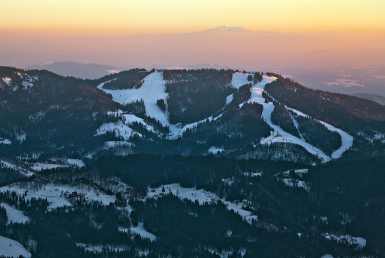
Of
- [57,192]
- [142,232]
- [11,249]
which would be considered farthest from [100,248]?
[57,192]

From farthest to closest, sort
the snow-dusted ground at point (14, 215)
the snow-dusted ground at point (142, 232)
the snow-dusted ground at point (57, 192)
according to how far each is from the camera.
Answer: the snow-dusted ground at point (57, 192) < the snow-dusted ground at point (142, 232) < the snow-dusted ground at point (14, 215)

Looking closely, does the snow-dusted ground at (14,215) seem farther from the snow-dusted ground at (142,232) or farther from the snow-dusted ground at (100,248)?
the snow-dusted ground at (142,232)

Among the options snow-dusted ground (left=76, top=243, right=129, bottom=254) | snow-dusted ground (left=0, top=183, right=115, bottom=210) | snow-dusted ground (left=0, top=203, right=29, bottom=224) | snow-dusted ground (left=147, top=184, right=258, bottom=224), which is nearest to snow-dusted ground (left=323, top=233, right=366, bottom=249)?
→ snow-dusted ground (left=147, top=184, right=258, bottom=224)

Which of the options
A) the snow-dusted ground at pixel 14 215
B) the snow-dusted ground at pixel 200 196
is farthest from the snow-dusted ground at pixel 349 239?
the snow-dusted ground at pixel 14 215

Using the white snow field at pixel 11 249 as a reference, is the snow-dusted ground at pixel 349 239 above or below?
below

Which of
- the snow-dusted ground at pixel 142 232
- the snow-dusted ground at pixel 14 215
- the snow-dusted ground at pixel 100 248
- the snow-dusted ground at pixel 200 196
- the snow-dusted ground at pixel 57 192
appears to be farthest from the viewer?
the snow-dusted ground at pixel 200 196

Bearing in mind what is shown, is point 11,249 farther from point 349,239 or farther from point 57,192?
point 349,239

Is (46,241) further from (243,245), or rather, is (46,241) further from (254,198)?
(254,198)
